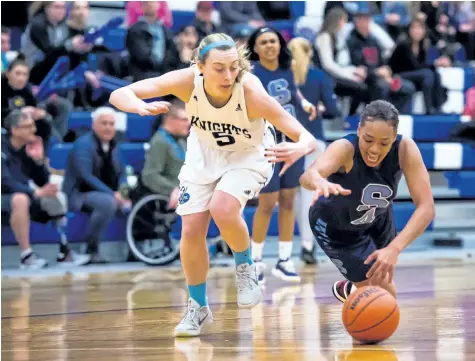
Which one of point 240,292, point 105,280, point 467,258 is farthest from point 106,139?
point 240,292

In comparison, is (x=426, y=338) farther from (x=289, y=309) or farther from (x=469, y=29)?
(x=469, y=29)

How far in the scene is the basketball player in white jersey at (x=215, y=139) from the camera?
498 cm

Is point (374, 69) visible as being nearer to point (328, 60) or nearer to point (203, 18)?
point (328, 60)

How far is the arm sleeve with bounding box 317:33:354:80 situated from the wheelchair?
296cm

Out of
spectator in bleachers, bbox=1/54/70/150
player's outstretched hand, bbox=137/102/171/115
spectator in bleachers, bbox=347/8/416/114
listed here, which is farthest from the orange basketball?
spectator in bleachers, bbox=347/8/416/114

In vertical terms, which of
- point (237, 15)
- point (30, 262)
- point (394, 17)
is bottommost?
point (30, 262)

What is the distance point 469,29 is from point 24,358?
10150mm

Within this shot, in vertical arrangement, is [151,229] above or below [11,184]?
below

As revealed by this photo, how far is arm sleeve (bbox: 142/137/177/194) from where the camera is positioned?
927cm

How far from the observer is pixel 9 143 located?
360 inches

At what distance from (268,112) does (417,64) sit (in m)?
7.39

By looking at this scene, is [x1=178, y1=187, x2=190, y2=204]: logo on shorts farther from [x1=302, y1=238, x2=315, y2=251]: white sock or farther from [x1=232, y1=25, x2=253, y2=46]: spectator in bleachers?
[x1=232, y1=25, x2=253, y2=46]: spectator in bleachers

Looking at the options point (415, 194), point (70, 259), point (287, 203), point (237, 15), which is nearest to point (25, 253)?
point (70, 259)

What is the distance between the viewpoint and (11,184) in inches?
354
